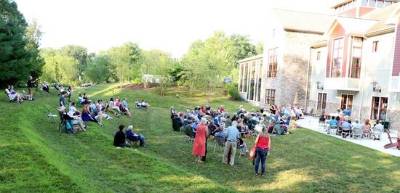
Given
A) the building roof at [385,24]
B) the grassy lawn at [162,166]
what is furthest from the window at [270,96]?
the grassy lawn at [162,166]

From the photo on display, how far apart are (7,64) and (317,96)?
25.5 meters

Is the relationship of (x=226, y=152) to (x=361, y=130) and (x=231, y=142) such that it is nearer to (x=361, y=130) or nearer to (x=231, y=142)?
(x=231, y=142)

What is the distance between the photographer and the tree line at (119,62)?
3062cm

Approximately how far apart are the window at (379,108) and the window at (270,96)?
47.1ft

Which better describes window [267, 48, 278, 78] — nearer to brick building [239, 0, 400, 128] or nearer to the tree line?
brick building [239, 0, 400, 128]

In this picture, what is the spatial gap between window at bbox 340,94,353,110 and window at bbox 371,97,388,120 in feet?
9.65

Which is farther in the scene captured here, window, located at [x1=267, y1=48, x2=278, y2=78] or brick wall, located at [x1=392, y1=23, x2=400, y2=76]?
window, located at [x1=267, y1=48, x2=278, y2=78]

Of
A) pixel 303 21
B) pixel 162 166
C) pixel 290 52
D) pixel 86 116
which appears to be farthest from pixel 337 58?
pixel 162 166

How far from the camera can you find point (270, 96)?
4194cm

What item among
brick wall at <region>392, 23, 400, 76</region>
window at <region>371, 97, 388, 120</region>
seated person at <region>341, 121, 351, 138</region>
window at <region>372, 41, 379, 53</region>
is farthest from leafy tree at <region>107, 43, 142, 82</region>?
seated person at <region>341, 121, 351, 138</region>

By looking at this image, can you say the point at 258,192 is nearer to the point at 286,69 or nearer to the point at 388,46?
the point at 388,46

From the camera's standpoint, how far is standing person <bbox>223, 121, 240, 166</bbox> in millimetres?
13781

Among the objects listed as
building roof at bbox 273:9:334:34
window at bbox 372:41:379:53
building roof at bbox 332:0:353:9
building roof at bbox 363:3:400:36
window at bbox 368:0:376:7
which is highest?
building roof at bbox 332:0:353:9

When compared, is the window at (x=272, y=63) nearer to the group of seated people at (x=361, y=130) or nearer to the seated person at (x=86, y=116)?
the group of seated people at (x=361, y=130)
